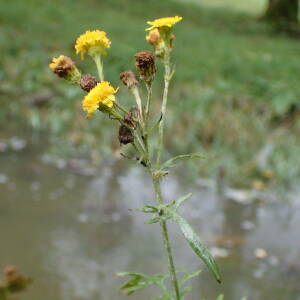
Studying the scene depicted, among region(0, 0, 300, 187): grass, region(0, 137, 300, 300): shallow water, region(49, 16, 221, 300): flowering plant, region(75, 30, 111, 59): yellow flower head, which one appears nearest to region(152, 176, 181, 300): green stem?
region(49, 16, 221, 300): flowering plant

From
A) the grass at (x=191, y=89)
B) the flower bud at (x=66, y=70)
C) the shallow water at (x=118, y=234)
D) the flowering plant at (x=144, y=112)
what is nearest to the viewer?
the flowering plant at (x=144, y=112)

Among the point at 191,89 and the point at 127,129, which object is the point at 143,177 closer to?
the point at 191,89

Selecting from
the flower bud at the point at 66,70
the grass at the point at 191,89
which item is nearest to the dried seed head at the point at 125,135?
the flower bud at the point at 66,70

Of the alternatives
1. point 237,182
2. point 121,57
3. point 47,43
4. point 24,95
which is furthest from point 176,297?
point 47,43

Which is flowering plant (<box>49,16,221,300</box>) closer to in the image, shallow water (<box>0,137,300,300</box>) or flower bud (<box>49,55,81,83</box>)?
flower bud (<box>49,55,81,83</box>)

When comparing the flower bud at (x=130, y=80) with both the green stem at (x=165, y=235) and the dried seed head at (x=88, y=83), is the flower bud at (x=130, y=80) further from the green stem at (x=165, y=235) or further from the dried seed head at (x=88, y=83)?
the green stem at (x=165, y=235)

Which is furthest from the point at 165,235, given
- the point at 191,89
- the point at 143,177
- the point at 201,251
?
the point at 191,89

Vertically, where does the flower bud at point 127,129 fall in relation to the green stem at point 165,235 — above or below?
above

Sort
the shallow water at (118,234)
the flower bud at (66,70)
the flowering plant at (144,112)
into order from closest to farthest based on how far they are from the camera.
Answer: the flowering plant at (144,112)
the flower bud at (66,70)
the shallow water at (118,234)
